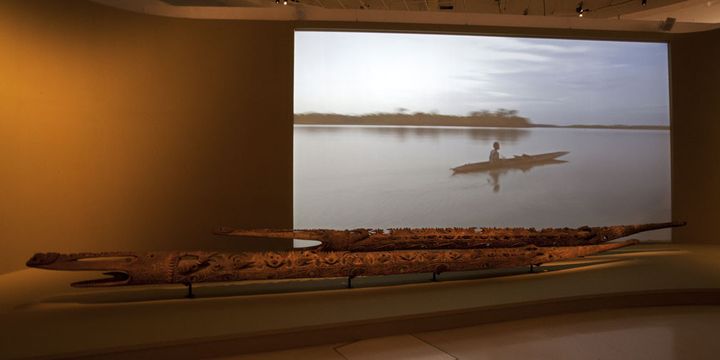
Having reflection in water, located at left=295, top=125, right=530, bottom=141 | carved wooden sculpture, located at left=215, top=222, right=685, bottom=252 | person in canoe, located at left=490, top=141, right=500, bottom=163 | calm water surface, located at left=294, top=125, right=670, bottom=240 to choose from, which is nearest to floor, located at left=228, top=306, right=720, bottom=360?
carved wooden sculpture, located at left=215, top=222, right=685, bottom=252

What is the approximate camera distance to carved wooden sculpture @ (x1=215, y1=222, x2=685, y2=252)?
12.1 feet

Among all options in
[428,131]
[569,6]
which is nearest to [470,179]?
[428,131]

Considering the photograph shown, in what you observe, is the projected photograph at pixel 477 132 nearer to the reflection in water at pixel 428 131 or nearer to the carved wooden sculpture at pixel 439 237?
the reflection in water at pixel 428 131

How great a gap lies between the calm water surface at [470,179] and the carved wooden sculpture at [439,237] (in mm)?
1155

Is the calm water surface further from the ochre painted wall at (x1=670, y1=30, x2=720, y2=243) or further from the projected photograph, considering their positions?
the ochre painted wall at (x1=670, y1=30, x2=720, y2=243)

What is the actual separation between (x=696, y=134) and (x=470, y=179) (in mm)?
2957

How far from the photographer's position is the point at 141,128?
4703 millimetres

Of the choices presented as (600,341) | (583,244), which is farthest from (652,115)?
(600,341)

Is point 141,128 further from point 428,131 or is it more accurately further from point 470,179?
point 470,179

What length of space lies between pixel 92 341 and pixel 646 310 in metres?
3.56

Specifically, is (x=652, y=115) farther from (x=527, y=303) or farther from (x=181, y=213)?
(x=181, y=213)

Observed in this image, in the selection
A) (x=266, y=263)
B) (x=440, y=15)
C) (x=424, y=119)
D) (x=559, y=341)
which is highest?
(x=440, y=15)

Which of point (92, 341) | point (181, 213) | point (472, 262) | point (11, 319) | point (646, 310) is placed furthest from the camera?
point (181, 213)

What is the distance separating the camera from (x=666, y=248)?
17.3ft
